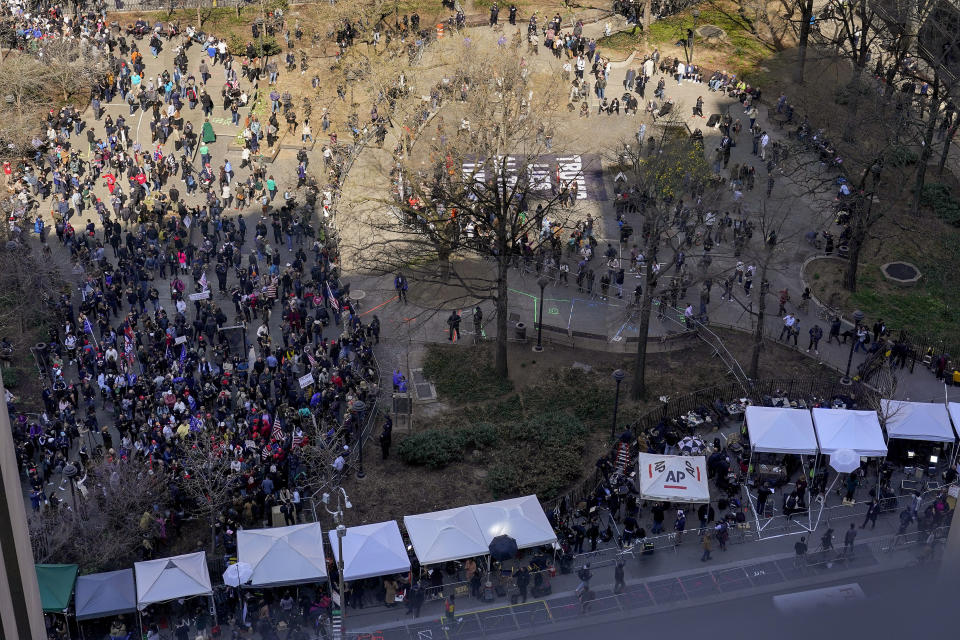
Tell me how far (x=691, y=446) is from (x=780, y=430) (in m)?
2.89

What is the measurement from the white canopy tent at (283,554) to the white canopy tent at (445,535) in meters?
2.72

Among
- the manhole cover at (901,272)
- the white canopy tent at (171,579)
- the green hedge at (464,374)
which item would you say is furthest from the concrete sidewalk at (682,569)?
the manhole cover at (901,272)

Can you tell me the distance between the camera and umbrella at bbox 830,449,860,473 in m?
33.4

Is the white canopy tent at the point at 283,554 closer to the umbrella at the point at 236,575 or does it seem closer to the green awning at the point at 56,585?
Result: the umbrella at the point at 236,575

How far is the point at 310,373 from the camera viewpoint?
39.3 metres

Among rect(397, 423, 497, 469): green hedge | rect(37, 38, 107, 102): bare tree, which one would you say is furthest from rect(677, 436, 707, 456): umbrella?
rect(37, 38, 107, 102): bare tree

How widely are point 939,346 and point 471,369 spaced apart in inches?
718

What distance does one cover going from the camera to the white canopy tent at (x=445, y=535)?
101ft

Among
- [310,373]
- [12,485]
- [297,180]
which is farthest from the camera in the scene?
[297,180]

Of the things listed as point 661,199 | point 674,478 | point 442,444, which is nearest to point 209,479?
point 442,444

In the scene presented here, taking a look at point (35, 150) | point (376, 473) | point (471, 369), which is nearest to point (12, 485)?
point (376, 473)

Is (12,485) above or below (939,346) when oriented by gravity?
above

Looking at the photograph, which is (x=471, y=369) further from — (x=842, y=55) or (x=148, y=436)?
(x=842, y=55)

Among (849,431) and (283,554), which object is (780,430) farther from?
(283,554)
